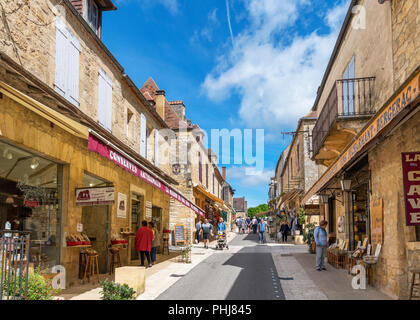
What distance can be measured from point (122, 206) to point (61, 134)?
174 inches

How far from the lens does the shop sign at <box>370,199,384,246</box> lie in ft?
28.2

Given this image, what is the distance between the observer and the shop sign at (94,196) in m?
9.11

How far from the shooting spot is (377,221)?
890 centimetres

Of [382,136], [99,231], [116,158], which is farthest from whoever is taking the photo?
[99,231]

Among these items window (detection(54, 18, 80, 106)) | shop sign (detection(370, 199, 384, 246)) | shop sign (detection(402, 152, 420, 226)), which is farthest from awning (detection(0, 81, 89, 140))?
shop sign (detection(370, 199, 384, 246))

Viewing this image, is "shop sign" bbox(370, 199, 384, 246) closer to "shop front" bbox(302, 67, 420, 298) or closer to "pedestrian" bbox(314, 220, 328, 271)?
"shop front" bbox(302, 67, 420, 298)

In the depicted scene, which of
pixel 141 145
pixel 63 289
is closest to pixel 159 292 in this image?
pixel 63 289

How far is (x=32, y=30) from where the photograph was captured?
778 centimetres

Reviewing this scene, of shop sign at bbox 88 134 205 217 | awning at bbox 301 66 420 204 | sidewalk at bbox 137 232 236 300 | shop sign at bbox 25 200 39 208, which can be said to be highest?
awning at bbox 301 66 420 204

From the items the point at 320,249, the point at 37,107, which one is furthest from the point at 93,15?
the point at 320,249

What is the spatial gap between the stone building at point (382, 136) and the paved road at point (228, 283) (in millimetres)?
2474

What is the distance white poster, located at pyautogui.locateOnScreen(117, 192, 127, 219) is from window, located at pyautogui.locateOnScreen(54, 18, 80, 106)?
140 inches

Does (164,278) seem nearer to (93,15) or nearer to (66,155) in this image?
(66,155)

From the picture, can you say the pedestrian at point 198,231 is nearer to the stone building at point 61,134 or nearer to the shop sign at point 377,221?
the stone building at point 61,134
